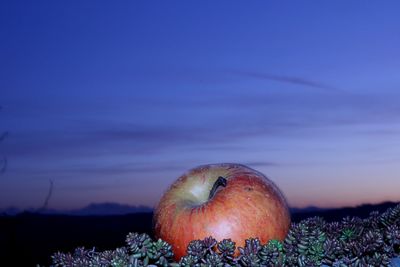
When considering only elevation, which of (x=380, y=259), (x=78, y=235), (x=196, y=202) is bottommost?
(x=78, y=235)

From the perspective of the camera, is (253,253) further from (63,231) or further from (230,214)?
(63,231)

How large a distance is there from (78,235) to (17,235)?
5.30 ft

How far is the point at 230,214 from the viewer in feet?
13.4

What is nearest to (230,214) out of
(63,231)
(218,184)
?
(218,184)

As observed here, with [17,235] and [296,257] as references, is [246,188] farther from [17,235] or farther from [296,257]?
[17,235]

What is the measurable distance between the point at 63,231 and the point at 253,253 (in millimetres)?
14062

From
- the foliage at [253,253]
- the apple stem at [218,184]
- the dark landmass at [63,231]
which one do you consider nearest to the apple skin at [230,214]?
the apple stem at [218,184]

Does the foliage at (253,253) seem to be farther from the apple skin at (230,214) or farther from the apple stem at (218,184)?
the apple stem at (218,184)

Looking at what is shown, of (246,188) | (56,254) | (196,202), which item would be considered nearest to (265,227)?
(246,188)

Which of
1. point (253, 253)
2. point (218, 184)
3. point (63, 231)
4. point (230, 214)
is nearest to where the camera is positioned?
point (253, 253)

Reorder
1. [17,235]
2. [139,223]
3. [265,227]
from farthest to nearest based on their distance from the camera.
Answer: [139,223]
[17,235]
[265,227]

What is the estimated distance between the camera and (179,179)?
15.4ft

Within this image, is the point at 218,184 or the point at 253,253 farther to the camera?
the point at 218,184

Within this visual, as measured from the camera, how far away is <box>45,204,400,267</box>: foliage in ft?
11.3
